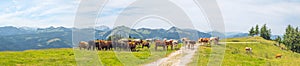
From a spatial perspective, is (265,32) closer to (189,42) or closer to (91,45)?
(189,42)

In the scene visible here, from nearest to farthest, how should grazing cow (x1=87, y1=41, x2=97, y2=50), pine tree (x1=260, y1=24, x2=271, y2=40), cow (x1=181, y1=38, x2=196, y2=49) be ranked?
1. grazing cow (x1=87, y1=41, x2=97, y2=50)
2. cow (x1=181, y1=38, x2=196, y2=49)
3. pine tree (x1=260, y1=24, x2=271, y2=40)

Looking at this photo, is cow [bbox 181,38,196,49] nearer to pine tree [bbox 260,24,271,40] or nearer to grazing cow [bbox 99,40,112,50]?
grazing cow [bbox 99,40,112,50]

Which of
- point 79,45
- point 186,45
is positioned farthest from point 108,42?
point 186,45

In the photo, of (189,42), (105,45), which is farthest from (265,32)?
(105,45)

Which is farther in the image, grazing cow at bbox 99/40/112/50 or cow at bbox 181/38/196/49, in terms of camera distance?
cow at bbox 181/38/196/49

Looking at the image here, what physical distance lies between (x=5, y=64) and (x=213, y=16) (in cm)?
1639

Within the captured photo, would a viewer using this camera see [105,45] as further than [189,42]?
No

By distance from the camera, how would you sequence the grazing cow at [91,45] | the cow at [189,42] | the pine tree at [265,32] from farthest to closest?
the pine tree at [265,32] < the cow at [189,42] < the grazing cow at [91,45]

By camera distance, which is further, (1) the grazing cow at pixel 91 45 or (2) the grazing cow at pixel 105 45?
(2) the grazing cow at pixel 105 45

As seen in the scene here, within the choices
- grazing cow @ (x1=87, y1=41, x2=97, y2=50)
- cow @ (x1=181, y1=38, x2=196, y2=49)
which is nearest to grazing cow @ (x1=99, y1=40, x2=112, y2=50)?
grazing cow @ (x1=87, y1=41, x2=97, y2=50)

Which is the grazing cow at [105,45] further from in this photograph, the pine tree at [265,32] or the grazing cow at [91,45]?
the pine tree at [265,32]

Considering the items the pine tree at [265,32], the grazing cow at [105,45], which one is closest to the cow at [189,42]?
the grazing cow at [105,45]

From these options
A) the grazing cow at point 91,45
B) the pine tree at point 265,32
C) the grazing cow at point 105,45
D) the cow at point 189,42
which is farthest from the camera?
the pine tree at point 265,32

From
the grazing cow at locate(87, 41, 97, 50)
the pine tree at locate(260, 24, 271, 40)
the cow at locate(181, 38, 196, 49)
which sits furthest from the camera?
the pine tree at locate(260, 24, 271, 40)
